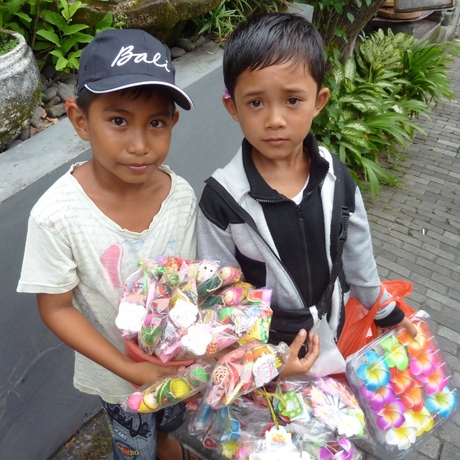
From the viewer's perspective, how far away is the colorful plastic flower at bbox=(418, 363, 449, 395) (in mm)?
1809

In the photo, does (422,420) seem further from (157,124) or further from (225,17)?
(225,17)

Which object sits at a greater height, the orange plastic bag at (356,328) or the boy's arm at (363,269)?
the boy's arm at (363,269)

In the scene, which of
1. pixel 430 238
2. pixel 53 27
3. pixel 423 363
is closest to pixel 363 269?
pixel 423 363

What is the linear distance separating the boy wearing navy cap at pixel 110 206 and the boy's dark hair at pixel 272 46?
21cm

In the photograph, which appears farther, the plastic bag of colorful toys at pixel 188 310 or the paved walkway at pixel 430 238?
the paved walkway at pixel 430 238

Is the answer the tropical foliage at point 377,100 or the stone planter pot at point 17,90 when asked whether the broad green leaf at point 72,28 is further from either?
the tropical foliage at point 377,100

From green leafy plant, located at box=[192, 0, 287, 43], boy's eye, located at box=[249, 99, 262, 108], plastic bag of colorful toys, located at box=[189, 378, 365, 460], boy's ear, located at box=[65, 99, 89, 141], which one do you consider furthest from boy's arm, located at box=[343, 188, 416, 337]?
green leafy plant, located at box=[192, 0, 287, 43]

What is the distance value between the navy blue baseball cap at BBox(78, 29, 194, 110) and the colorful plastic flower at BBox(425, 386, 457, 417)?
1.48 metres

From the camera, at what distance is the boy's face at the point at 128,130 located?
1.28m

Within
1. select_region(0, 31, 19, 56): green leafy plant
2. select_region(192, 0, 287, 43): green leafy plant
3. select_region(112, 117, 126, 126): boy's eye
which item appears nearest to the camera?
select_region(112, 117, 126, 126): boy's eye

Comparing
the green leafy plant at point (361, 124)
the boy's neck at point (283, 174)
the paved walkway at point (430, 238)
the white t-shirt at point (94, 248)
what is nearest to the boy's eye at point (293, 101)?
the boy's neck at point (283, 174)

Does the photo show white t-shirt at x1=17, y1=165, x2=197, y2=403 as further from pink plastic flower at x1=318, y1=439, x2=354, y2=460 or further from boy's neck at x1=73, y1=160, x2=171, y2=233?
pink plastic flower at x1=318, y1=439, x2=354, y2=460

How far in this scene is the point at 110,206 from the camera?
1444 mm

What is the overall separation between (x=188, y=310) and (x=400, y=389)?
0.97m
